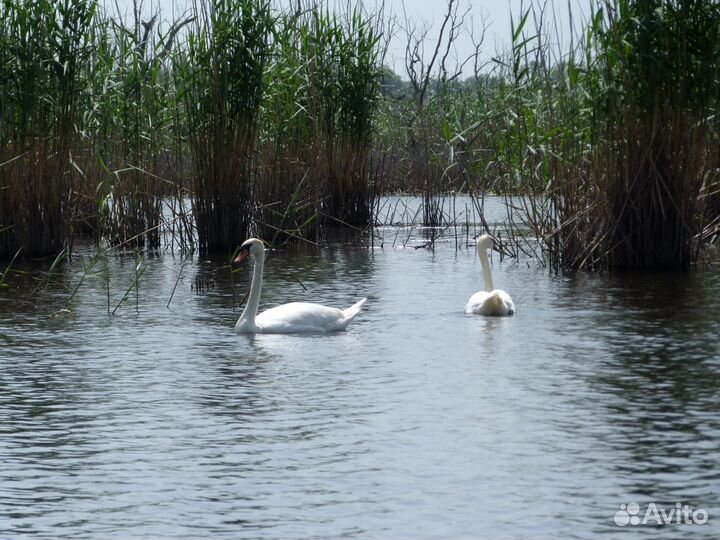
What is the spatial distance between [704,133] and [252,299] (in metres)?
4.89

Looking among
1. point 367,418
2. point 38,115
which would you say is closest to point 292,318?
point 367,418

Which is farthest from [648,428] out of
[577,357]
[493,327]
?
[493,327]

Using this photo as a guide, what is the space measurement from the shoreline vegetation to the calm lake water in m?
1.26

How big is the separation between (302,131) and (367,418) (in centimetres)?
1041

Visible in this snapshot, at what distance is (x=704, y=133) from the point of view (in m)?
12.7

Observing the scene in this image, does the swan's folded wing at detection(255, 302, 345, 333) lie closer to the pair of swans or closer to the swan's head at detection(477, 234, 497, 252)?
the pair of swans

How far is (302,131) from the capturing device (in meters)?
17.1

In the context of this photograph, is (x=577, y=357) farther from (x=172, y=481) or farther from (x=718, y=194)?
(x=718, y=194)

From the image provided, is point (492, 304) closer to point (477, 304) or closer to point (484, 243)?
point (477, 304)

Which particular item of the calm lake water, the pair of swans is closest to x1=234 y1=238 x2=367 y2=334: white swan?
the pair of swans

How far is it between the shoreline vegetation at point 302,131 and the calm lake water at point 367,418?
4.12ft

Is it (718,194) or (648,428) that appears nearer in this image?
(648,428)

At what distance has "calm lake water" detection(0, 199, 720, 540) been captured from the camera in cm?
532

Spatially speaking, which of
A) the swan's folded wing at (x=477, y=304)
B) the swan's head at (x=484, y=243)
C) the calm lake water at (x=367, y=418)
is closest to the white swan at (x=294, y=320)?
the calm lake water at (x=367, y=418)
